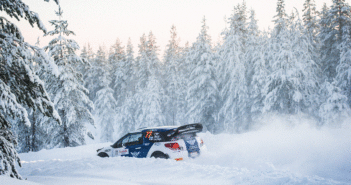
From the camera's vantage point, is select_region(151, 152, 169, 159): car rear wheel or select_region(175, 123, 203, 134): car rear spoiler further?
select_region(175, 123, 203, 134): car rear spoiler

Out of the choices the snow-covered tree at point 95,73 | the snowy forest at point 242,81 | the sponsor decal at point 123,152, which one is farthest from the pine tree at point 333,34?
the snow-covered tree at point 95,73

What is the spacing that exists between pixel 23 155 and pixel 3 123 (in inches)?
514

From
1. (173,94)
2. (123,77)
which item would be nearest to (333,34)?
(173,94)

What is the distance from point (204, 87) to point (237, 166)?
62.4ft

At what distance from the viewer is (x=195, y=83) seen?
95.8ft

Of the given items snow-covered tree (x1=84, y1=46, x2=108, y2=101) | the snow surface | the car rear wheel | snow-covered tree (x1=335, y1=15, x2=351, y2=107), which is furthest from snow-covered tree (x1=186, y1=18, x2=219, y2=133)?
snow-covered tree (x1=84, y1=46, x2=108, y2=101)

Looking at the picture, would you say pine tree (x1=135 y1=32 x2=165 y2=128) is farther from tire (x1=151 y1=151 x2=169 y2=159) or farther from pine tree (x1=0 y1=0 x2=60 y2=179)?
pine tree (x1=0 y1=0 x2=60 y2=179)

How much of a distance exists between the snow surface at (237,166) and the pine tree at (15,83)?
3.49 ft

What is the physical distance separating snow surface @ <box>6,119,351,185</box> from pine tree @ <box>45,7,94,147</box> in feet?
27.9

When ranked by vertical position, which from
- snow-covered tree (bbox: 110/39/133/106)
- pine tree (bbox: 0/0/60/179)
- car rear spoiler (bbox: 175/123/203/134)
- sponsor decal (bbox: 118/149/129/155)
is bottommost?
sponsor decal (bbox: 118/149/129/155)

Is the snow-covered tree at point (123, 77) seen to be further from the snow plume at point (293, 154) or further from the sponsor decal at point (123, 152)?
the sponsor decal at point (123, 152)

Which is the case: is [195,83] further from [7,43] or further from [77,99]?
[7,43]

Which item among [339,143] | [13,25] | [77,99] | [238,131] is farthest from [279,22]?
[13,25]

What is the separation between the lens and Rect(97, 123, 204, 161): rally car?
9727mm
